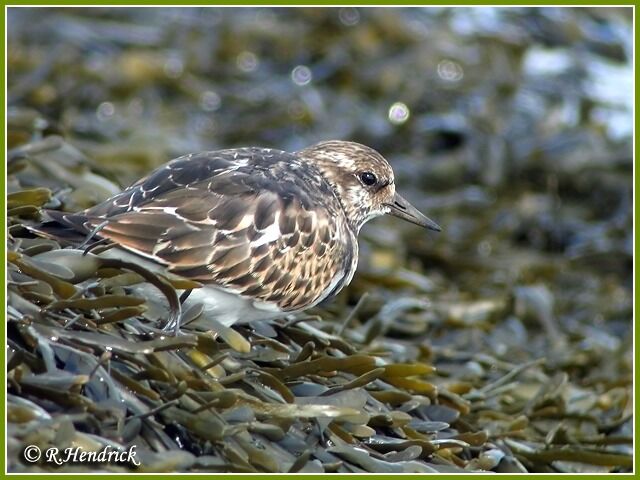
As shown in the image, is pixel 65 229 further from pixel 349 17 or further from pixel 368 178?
pixel 349 17

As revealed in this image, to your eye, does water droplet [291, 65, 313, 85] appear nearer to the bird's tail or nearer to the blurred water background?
the blurred water background

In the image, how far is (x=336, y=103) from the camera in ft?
15.4

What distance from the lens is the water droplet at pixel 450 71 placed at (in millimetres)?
4797

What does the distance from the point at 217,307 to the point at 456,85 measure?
2.68 metres

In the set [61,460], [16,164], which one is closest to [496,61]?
[16,164]

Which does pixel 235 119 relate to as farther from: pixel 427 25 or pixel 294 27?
pixel 427 25

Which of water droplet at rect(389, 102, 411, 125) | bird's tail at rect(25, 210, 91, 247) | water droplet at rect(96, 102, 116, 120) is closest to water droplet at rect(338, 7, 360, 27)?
water droplet at rect(389, 102, 411, 125)

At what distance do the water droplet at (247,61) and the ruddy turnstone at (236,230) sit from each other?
7.45ft

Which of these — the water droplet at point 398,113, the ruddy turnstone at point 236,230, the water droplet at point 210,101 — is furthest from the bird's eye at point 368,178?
the water droplet at point 210,101

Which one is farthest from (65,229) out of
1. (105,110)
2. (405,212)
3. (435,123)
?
(435,123)

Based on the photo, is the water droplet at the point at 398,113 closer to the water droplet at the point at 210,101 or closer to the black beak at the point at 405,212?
the water droplet at the point at 210,101

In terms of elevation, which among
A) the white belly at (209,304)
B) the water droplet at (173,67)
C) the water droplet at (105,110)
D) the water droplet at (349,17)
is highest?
the water droplet at (349,17)

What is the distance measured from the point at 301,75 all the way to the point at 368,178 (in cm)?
196

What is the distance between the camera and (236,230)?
2.33 meters
